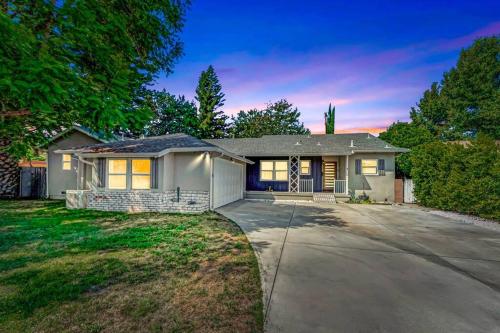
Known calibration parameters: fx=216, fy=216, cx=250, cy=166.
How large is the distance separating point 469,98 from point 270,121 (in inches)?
1091

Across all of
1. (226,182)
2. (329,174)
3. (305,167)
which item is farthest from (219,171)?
(329,174)

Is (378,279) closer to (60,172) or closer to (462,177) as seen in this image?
(462,177)

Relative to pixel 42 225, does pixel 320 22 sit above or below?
above

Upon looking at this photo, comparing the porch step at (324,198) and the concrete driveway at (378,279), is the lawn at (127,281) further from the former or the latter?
the porch step at (324,198)

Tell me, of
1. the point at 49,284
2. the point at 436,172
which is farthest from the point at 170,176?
the point at 436,172

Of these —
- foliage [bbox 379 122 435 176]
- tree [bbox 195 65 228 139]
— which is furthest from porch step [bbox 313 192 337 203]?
tree [bbox 195 65 228 139]

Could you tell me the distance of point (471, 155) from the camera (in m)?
9.16

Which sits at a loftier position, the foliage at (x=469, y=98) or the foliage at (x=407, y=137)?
the foliage at (x=469, y=98)

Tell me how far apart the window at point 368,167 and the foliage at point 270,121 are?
22964 millimetres

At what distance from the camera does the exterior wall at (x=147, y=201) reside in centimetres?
959

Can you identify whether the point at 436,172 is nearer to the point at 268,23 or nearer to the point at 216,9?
the point at 268,23

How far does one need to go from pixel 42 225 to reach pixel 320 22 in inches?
563

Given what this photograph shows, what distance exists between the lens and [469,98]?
96.4 ft

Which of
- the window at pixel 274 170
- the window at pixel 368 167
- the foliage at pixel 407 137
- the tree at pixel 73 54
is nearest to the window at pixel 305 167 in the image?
the window at pixel 274 170
